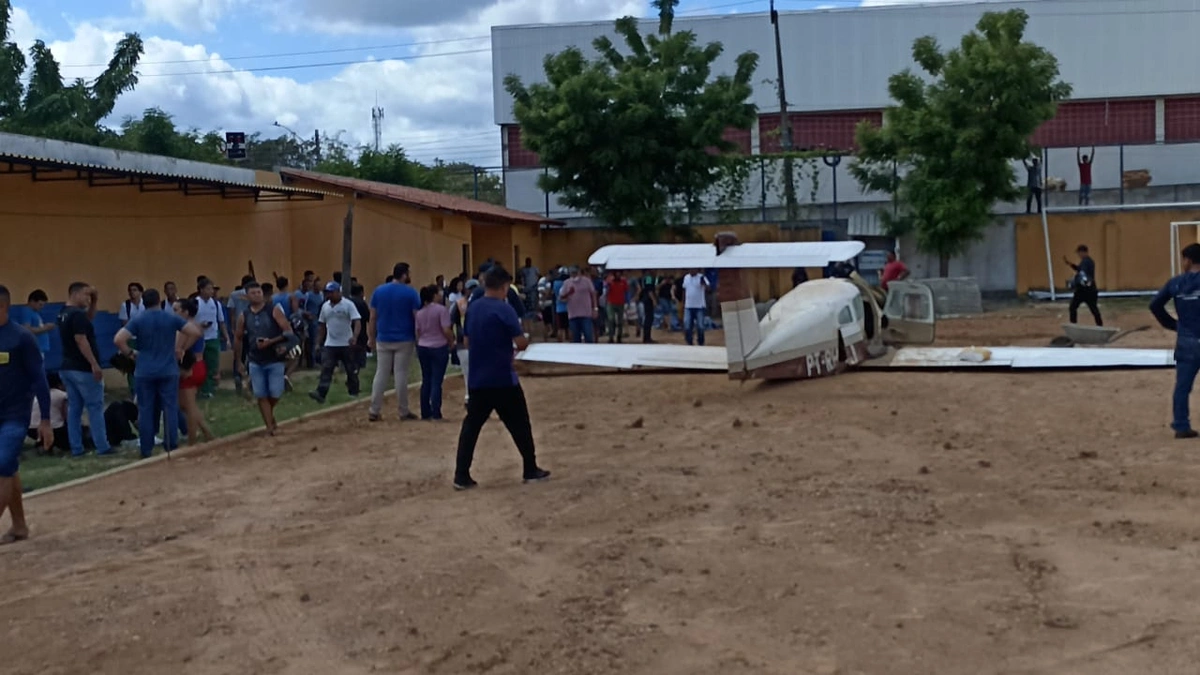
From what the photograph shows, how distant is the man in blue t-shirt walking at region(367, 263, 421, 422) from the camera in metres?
14.3

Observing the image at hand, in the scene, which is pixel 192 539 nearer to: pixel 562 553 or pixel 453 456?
pixel 562 553

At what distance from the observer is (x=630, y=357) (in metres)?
16.8

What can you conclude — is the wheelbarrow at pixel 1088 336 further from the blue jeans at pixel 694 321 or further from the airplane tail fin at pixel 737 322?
the airplane tail fin at pixel 737 322

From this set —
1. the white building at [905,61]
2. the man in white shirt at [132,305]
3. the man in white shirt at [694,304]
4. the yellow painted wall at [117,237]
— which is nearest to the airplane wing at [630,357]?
the man in white shirt at [132,305]

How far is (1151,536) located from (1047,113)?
27244mm

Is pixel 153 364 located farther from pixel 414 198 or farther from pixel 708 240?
pixel 708 240

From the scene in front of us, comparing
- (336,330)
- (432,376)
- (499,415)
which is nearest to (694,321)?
(336,330)

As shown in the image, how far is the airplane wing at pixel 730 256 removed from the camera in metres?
15.0

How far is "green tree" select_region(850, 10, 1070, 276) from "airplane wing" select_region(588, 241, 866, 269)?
16908 mm

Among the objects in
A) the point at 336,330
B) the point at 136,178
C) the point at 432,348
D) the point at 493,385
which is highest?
the point at 136,178

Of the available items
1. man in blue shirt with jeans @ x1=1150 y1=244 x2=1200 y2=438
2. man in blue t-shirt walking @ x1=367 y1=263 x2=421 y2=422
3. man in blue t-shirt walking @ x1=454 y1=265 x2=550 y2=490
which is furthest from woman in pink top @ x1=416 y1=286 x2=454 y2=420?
man in blue shirt with jeans @ x1=1150 y1=244 x2=1200 y2=438

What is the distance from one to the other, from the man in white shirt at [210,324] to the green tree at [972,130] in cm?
1974

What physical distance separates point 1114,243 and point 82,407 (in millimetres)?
28485

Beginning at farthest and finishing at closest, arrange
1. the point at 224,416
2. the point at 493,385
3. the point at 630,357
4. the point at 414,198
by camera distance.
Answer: the point at 414,198 → the point at 630,357 → the point at 224,416 → the point at 493,385
